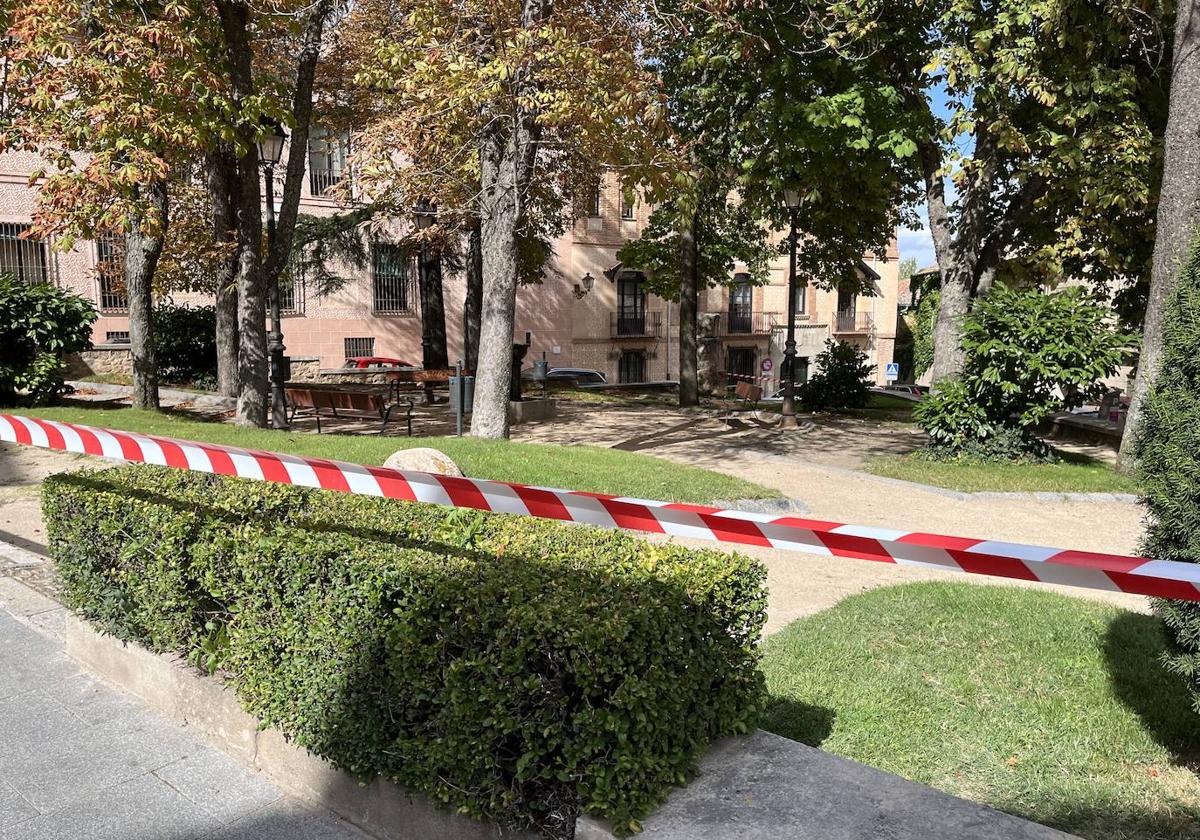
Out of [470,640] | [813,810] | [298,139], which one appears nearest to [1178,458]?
[813,810]

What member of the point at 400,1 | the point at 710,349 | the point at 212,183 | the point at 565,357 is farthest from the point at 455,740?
the point at 565,357

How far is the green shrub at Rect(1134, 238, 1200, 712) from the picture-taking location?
3.41m

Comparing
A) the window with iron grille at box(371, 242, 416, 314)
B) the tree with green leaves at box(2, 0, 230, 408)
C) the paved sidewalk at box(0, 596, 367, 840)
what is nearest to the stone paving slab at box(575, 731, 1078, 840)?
the paved sidewalk at box(0, 596, 367, 840)

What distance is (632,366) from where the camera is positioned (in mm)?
38750

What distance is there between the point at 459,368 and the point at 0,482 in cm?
602

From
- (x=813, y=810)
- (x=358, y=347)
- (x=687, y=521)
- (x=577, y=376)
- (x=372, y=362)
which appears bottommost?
(x=577, y=376)

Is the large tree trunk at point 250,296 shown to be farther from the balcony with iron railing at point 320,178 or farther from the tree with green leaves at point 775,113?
the balcony with iron railing at point 320,178

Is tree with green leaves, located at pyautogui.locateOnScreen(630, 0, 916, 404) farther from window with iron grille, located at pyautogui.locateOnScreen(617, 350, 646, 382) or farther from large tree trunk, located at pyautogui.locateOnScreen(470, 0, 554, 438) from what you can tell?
window with iron grille, located at pyautogui.locateOnScreen(617, 350, 646, 382)

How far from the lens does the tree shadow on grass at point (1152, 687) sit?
415 cm

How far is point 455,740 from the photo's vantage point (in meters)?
2.72

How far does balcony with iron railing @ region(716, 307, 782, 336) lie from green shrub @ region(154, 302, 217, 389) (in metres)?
23.0

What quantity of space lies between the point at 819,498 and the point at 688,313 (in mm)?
11846

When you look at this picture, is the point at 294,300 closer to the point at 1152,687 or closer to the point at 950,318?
the point at 950,318

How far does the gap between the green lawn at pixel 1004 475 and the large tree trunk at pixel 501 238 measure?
5380mm
